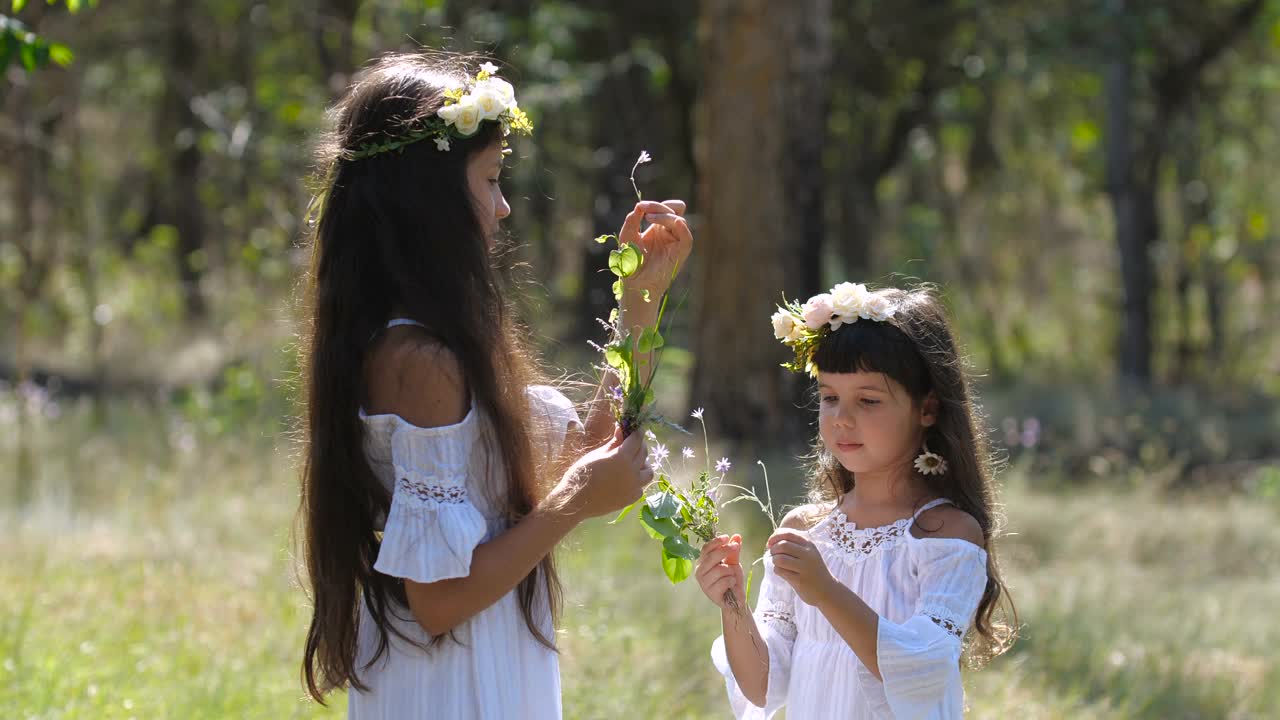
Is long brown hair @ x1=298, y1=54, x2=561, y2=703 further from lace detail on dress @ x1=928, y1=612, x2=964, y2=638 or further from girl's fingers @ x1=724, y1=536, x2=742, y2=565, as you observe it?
lace detail on dress @ x1=928, y1=612, x2=964, y2=638

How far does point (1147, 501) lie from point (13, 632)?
7017 millimetres

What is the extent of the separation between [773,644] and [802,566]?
1.47ft

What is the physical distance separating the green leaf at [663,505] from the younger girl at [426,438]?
106 millimetres

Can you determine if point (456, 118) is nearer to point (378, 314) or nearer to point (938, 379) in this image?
point (378, 314)

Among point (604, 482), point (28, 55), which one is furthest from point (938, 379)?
point (28, 55)

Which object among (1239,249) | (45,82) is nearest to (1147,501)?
(1239,249)

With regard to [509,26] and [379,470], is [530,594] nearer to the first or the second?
[379,470]

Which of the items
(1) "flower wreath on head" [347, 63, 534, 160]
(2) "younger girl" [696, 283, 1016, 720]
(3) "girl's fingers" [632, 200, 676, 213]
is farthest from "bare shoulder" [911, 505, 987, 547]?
(1) "flower wreath on head" [347, 63, 534, 160]

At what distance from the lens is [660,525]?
2693 mm

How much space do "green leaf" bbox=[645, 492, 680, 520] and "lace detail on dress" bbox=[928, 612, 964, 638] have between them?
0.54 meters

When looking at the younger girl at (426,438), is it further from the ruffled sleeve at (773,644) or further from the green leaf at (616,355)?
the ruffled sleeve at (773,644)

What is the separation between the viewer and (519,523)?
254cm

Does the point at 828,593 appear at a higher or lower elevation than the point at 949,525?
lower

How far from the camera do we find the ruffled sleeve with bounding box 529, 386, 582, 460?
2.81 m
